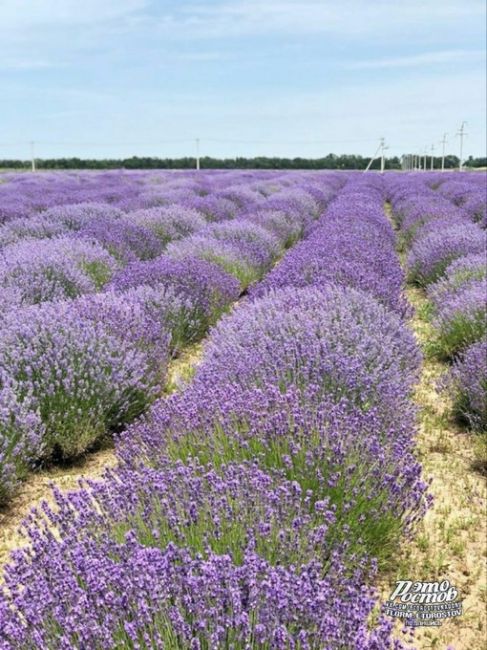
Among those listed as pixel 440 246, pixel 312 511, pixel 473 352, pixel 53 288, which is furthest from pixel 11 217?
pixel 312 511

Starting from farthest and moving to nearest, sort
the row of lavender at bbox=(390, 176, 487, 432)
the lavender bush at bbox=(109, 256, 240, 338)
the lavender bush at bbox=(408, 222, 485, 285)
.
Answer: the lavender bush at bbox=(408, 222, 485, 285) < the lavender bush at bbox=(109, 256, 240, 338) < the row of lavender at bbox=(390, 176, 487, 432)

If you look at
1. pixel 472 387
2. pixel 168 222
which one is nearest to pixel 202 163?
pixel 168 222

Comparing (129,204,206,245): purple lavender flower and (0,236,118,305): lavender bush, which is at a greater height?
(129,204,206,245): purple lavender flower

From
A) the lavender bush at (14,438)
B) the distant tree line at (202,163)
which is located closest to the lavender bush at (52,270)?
the lavender bush at (14,438)

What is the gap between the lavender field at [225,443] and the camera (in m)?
1.56

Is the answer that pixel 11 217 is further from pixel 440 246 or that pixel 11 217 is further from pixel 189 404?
pixel 189 404

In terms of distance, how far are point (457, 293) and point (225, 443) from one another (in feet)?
13.7

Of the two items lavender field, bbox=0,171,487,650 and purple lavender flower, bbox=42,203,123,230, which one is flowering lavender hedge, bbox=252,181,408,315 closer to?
lavender field, bbox=0,171,487,650

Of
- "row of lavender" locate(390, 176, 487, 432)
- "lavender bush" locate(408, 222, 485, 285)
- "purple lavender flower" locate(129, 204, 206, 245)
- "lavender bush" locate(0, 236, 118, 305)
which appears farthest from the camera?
"purple lavender flower" locate(129, 204, 206, 245)

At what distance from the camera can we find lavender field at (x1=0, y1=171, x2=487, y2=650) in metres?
1.56

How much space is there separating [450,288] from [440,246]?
73.2 inches

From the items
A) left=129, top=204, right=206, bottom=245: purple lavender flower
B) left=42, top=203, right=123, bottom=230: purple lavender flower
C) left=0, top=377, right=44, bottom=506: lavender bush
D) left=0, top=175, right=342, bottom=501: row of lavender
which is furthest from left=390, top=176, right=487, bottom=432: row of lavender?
left=42, top=203, right=123, bottom=230: purple lavender flower

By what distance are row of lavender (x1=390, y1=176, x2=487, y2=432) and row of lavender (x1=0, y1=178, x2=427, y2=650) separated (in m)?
0.43

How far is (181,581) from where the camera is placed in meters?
1.61
